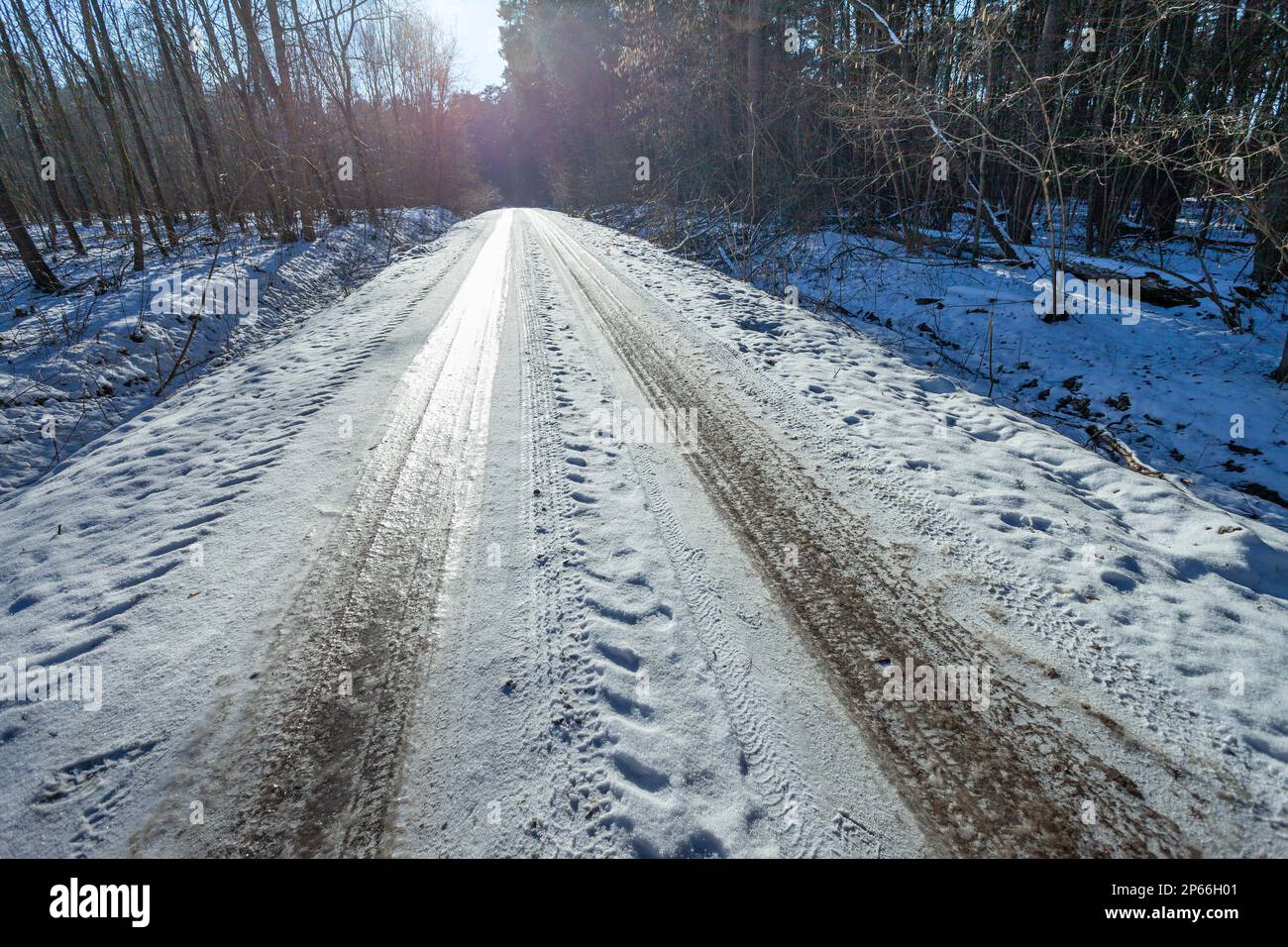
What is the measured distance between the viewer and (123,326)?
7.71m

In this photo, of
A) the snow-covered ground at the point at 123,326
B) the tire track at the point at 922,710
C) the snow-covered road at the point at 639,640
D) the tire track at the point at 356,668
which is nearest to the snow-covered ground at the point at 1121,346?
the snow-covered road at the point at 639,640

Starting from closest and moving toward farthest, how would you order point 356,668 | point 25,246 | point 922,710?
point 922,710 → point 356,668 → point 25,246

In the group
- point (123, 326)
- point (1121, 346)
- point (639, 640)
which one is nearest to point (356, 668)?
point (639, 640)

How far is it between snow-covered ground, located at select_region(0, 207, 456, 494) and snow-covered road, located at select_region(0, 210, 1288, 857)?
148cm

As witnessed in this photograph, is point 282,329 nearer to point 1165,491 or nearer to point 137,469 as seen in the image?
point 137,469

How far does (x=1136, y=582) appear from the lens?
2.85m

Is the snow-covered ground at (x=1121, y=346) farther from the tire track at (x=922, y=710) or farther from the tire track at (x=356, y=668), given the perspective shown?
the tire track at (x=356, y=668)

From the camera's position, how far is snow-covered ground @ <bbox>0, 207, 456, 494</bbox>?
5840 mm

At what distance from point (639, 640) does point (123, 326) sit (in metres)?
9.30

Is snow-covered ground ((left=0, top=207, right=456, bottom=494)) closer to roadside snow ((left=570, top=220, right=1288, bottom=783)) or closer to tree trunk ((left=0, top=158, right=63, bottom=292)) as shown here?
tree trunk ((left=0, top=158, right=63, bottom=292))

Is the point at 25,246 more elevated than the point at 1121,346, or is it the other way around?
the point at 25,246

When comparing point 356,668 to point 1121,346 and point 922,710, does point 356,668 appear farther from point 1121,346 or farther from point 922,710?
point 1121,346

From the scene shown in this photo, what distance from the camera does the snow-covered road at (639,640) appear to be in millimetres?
1896
